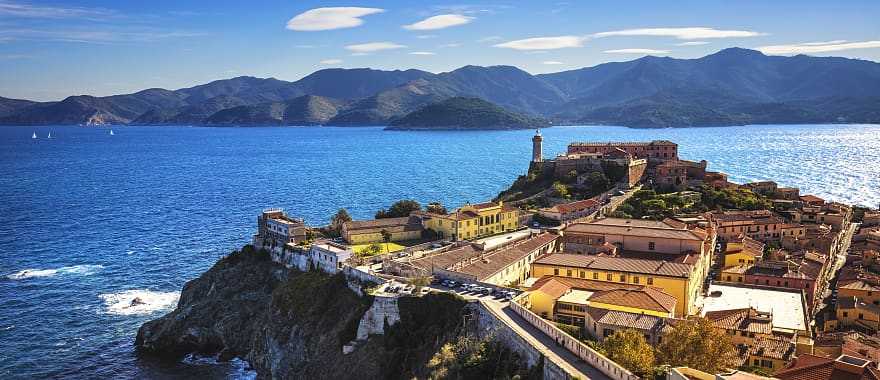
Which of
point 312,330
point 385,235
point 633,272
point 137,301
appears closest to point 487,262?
point 633,272

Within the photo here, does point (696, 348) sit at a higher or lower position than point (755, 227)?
higher

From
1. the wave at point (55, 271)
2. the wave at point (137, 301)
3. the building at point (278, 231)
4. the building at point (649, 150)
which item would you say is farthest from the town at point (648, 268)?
the wave at point (55, 271)

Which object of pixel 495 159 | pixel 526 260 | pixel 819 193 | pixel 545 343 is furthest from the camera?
pixel 495 159

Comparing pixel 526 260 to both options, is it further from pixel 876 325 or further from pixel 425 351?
pixel 876 325

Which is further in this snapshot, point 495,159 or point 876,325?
point 495,159

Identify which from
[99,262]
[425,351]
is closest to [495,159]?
[99,262]

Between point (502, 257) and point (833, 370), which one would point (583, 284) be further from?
point (833, 370)
